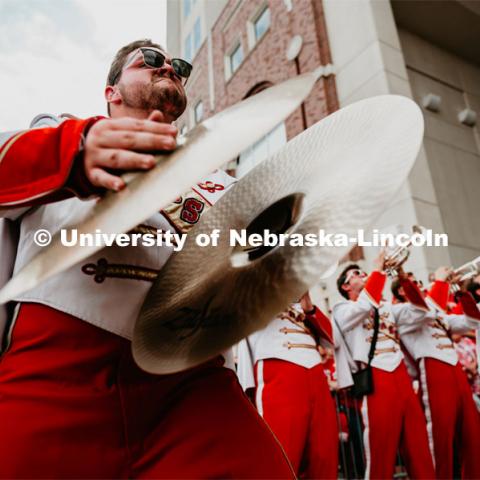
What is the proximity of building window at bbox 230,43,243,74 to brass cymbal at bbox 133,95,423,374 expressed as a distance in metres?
12.3

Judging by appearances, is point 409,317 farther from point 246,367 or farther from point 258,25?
point 258,25

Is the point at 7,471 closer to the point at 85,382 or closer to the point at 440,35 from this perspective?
the point at 85,382

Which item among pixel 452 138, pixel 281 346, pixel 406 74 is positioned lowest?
pixel 281 346

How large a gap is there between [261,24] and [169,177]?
12523 mm

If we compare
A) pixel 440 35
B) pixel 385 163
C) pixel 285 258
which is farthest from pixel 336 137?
pixel 440 35

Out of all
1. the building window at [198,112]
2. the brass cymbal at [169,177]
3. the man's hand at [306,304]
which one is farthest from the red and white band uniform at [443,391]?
the building window at [198,112]

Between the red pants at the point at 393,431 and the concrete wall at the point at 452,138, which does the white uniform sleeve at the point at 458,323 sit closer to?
the red pants at the point at 393,431

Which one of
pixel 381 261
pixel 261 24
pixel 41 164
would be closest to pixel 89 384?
pixel 41 164

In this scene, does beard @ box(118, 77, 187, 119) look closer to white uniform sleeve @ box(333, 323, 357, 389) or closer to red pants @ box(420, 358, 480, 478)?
white uniform sleeve @ box(333, 323, 357, 389)

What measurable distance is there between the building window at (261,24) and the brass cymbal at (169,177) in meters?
11.7

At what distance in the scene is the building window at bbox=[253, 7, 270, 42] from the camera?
1134 centimetres

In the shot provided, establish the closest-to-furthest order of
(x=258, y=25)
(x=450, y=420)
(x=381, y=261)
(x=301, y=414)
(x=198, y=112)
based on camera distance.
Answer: (x=301, y=414), (x=381, y=261), (x=450, y=420), (x=258, y=25), (x=198, y=112)

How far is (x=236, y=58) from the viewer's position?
42.5 feet

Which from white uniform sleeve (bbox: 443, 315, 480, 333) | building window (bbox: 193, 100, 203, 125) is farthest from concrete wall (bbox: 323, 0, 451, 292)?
building window (bbox: 193, 100, 203, 125)
